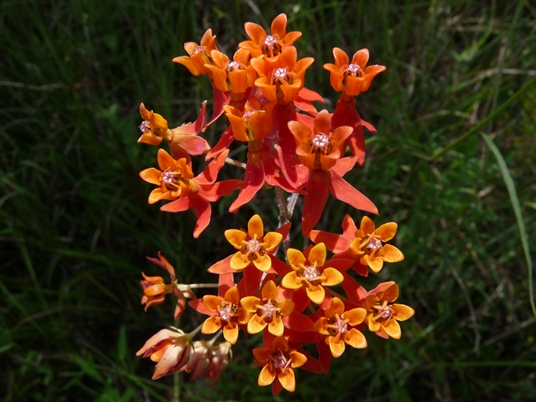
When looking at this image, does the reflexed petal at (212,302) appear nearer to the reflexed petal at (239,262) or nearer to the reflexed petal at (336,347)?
the reflexed petal at (239,262)

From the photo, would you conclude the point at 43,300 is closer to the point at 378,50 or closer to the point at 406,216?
the point at 406,216

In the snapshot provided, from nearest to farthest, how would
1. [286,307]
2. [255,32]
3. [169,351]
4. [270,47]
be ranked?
[286,307]
[169,351]
[270,47]
[255,32]

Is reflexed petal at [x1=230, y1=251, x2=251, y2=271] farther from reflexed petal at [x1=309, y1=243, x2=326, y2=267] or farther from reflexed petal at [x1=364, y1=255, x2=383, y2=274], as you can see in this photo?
reflexed petal at [x1=364, y1=255, x2=383, y2=274]

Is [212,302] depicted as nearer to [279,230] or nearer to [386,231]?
[279,230]

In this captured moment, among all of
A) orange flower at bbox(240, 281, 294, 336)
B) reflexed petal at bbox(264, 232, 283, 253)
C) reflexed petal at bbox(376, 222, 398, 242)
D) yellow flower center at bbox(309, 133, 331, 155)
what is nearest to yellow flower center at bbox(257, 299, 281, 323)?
orange flower at bbox(240, 281, 294, 336)

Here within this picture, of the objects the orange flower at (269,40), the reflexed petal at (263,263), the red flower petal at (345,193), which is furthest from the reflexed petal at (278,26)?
the reflexed petal at (263,263)

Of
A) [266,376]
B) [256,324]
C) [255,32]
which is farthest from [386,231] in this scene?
[255,32]
